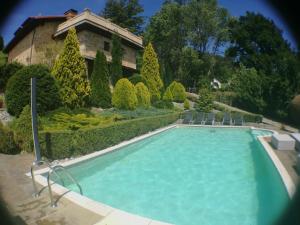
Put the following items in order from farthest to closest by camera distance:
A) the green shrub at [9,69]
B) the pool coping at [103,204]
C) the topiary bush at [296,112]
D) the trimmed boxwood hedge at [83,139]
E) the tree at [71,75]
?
the tree at [71,75], the green shrub at [9,69], the trimmed boxwood hedge at [83,139], the pool coping at [103,204], the topiary bush at [296,112]

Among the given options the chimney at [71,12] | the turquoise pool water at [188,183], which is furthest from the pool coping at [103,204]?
the chimney at [71,12]

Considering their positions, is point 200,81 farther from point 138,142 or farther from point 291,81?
point 291,81

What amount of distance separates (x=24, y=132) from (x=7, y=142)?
1.63ft

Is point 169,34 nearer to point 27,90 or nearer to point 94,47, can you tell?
point 27,90

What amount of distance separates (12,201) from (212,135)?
1041cm

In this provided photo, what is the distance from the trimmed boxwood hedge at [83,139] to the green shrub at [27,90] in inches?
106

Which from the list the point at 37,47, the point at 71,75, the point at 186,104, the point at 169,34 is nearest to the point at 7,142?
the point at 71,75

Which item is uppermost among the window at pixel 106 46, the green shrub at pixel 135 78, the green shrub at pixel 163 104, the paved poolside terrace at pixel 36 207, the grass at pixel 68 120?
the window at pixel 106 46

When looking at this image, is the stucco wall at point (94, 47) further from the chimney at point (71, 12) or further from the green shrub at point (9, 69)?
the chimney at point (71, 12)

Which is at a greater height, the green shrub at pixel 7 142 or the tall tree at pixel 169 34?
the tall tree at pixel 169 34

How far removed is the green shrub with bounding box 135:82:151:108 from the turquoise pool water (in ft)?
13.4

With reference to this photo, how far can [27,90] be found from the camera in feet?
28.5

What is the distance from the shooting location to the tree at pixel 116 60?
13898 millimetres

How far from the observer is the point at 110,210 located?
3488mm
